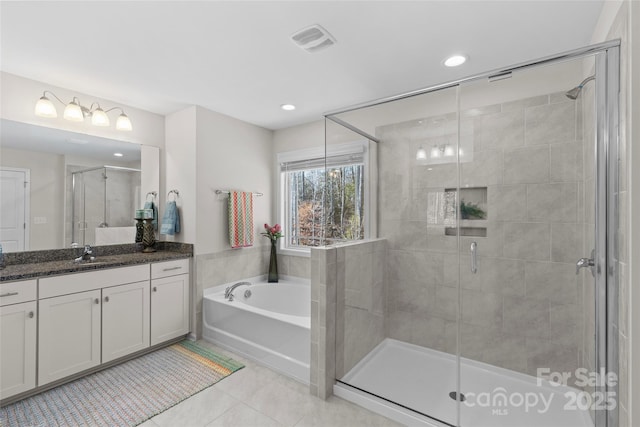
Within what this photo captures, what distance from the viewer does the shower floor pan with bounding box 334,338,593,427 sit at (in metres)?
1.80

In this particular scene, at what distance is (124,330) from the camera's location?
2.48m

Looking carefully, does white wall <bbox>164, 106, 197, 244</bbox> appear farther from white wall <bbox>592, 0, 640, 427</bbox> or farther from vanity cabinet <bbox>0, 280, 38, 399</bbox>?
white wall <bbox>592, 0, 640, 427</bbox>

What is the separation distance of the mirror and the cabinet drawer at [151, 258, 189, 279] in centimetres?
Result: 61

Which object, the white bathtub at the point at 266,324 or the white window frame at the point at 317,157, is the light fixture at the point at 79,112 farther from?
the white bathtub at the point at 266,324

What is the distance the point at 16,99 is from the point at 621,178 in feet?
13.0

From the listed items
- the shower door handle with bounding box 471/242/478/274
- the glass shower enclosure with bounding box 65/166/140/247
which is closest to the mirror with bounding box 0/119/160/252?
the glass shower enclosure with bounding box 65/166/140/247

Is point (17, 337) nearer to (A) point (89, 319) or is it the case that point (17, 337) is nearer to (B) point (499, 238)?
(A) point (89, 319)

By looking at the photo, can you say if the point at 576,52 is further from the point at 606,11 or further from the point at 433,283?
the point at 433,283

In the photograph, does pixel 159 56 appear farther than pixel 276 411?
Yes

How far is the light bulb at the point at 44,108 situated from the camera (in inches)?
90.1

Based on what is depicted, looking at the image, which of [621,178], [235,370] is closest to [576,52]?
[621,178]

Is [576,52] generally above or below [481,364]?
Answer: above

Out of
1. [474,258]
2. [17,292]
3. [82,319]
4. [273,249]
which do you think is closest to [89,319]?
[82,319]

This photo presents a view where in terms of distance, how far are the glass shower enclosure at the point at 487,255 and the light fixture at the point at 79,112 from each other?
2.13 metres
